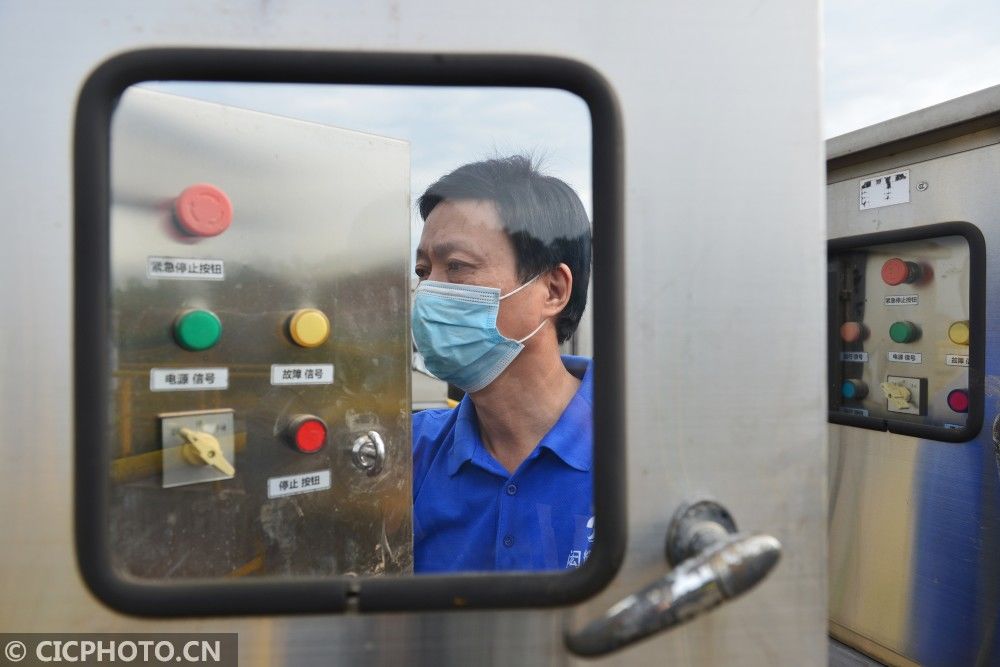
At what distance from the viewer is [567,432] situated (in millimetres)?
1547

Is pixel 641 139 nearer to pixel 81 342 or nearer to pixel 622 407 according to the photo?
pixel 622 407

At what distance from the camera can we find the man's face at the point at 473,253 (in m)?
1.45

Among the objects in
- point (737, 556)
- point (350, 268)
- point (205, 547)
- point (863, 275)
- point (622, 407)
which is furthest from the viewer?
point (863, 275)

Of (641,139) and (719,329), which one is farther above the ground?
(641,139)

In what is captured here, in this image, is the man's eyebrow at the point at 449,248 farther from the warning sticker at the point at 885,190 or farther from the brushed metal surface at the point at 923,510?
the warning sticker at the point at 885,190

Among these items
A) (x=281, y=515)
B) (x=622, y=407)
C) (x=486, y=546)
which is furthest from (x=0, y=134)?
(x=486, y=546)

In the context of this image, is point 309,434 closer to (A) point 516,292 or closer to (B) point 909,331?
(A) point 516,292

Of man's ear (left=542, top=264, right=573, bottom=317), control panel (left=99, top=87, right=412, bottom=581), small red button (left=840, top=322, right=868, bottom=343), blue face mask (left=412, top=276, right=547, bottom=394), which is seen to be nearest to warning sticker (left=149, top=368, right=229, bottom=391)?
control panel (left=99, top=87, right=412, bottom=581)

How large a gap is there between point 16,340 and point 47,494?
0.57 feet

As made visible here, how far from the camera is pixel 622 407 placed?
80 centimetres

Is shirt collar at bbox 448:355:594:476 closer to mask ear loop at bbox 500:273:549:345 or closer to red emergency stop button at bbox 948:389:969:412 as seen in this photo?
mask ear loop at bbox 500:273:549:345

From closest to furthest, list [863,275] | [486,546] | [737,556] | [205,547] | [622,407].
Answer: [737,556], [622,407], [205,547], [486,546], [863,275]

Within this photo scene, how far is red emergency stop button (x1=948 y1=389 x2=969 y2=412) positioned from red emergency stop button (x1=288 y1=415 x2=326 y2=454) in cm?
231

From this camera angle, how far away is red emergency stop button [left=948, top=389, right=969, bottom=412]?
239 cm
